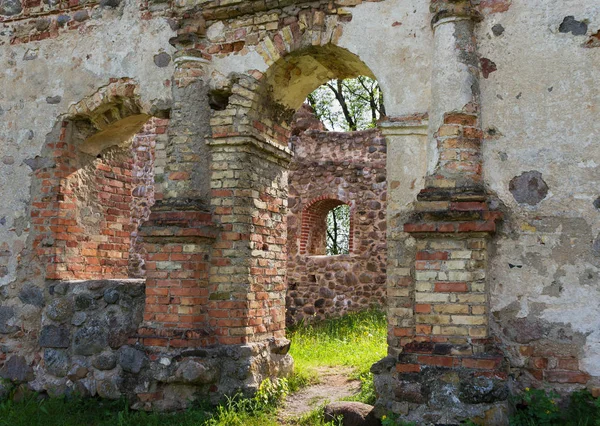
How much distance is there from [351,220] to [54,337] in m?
6.66

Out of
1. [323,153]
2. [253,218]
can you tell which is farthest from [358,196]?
[253,218]

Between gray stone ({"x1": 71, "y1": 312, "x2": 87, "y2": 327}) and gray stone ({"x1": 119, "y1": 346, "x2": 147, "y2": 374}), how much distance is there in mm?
696

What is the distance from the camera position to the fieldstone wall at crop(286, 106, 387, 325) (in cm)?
1148

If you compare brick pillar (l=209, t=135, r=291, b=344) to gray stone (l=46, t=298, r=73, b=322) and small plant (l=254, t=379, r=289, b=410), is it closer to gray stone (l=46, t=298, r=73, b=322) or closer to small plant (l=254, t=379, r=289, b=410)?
small plant (l=254, t=379, r=289, b=410)

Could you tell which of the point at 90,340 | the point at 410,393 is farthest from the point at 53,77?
the point at 410,393

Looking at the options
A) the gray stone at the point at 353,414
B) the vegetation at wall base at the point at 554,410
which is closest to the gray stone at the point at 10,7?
the gray stone at the point at 353,414

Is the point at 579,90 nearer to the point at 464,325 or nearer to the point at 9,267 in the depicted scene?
the point at 464,325

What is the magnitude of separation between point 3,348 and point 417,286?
4549mm

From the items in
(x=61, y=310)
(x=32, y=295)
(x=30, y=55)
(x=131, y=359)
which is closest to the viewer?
(x=131, y=359)

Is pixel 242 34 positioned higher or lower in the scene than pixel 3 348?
higher

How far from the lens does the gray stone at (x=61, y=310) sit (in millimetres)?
6355

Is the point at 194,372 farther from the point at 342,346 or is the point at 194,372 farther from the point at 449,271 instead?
the point at 342,346

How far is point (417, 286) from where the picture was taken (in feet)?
15.7

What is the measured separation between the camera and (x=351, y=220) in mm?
11867
